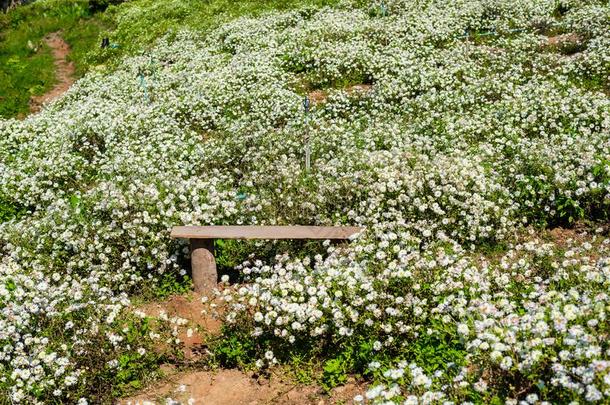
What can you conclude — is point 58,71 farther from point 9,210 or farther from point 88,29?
point 9,210

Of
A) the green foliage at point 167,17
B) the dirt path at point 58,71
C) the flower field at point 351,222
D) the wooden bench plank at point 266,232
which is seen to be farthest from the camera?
the green foliage at point 167,17

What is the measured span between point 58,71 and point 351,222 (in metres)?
22.8

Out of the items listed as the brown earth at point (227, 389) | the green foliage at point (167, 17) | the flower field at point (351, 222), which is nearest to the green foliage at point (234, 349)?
the flower field at point (351, 222)

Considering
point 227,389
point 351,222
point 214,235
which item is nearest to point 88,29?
point 214,235

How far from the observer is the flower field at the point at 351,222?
235 inches

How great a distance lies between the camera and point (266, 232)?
336 inches

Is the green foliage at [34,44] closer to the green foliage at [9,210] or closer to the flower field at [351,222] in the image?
the flower field at [351,222]

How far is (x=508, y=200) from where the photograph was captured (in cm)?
914

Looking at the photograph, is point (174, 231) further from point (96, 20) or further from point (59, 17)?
point (59, 17)

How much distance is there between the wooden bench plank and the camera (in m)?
8.48

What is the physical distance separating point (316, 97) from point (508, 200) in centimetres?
909

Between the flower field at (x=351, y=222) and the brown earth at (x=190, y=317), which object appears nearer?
the flower field at (x=351, y=222)

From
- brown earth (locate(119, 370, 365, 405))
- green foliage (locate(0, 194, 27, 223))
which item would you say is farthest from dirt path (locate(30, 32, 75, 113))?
brown earth (locate(119, 370, 365, 405))

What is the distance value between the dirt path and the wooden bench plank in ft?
56.1
